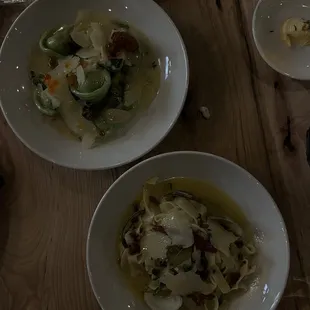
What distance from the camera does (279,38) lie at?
55.3 inches

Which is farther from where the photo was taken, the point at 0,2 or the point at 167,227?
the point at 0,2

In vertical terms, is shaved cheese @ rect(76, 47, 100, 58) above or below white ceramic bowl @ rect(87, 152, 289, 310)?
above

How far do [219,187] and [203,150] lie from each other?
92 mm

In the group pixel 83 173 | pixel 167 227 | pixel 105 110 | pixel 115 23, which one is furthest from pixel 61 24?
pixel 167 227

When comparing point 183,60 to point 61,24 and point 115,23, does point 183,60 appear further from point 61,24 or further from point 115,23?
point 61,24

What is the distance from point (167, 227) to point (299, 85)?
0.43 metres

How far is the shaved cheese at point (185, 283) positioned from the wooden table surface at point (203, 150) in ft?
0.57

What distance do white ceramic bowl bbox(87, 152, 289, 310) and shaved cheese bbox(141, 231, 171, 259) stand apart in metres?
0.08

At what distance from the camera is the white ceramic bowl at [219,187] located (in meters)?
1.29

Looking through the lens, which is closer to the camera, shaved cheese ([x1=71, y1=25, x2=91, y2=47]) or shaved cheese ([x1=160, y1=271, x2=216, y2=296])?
shaved cheese ([x1=160, y1=271, x2=216, y2=296])

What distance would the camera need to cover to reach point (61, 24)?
1.42 m

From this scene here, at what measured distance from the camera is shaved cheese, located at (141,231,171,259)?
129cm

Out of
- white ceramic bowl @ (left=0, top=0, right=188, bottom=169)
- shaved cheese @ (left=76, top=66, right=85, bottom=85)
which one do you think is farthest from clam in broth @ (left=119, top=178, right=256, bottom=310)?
shaved cheese @ (left=76, top=66, right=85, bottom=85)

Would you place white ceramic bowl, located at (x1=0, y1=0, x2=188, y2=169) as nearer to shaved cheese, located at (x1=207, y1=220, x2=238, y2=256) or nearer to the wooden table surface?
the wooden table surface
